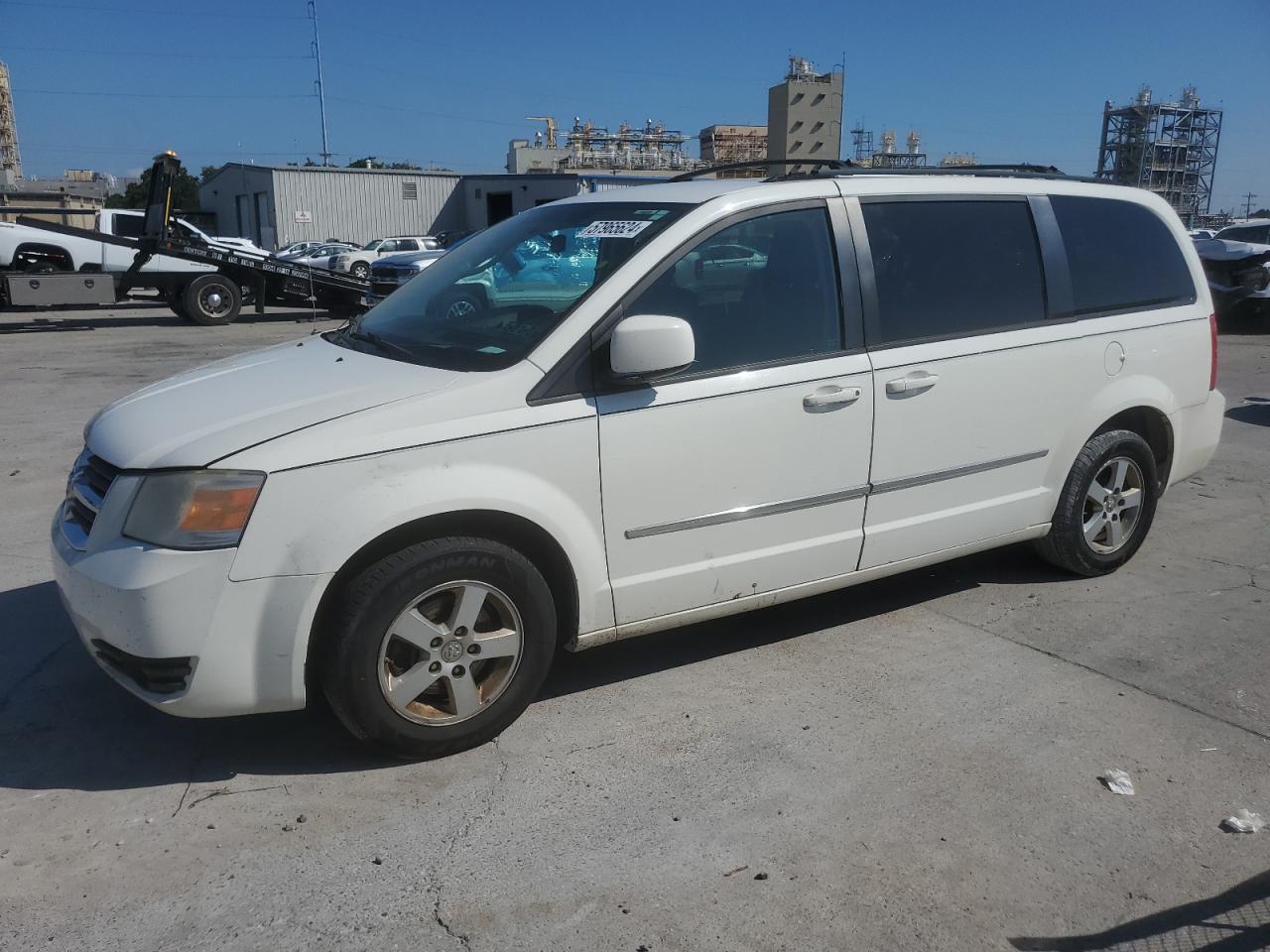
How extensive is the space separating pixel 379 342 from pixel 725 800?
6.80ft

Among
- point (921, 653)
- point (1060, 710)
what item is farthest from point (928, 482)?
point (1060, 710)

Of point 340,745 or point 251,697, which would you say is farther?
point 340,745

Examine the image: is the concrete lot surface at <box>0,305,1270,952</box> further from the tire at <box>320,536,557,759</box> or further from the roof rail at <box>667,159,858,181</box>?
the roof rail at <box>667,159,858,181</box>

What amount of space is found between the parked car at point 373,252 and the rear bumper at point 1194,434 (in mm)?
27846

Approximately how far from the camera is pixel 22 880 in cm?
270

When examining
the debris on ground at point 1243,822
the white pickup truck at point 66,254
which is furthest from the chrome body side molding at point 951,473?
the white pickup truck at point 66,254

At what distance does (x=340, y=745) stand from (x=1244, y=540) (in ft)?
16.2

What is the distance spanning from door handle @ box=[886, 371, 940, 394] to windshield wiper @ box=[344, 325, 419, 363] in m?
1.80

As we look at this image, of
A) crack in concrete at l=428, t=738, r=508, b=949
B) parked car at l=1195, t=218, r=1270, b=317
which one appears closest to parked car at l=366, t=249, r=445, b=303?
parked car at l=1195, t=218, r=1270, b=317

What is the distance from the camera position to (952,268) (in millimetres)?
4238

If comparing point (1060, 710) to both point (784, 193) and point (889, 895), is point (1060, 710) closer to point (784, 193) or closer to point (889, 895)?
point (889, 895)

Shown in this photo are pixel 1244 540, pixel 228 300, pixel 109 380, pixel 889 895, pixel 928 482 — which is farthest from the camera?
pixel 228 300

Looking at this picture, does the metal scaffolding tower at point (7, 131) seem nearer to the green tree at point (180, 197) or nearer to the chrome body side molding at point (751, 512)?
the green tree at point (180, 197)

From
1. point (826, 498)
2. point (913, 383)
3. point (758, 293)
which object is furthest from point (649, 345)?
point (913, 383)
